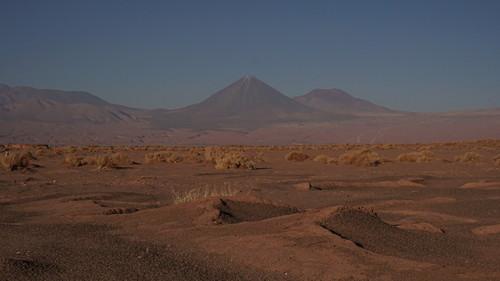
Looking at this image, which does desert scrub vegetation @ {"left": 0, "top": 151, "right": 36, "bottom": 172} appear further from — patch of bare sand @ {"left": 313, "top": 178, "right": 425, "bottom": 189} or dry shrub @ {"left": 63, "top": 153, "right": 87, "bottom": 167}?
patch of bare sand @ {"left": 313, "top": 178, "right": 425, "bottom": 189}

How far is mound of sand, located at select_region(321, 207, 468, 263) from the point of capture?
6312 mm

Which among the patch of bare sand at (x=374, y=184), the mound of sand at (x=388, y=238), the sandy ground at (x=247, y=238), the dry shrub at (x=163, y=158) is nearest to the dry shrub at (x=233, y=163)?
the dry shrub at (x=163, y=158)

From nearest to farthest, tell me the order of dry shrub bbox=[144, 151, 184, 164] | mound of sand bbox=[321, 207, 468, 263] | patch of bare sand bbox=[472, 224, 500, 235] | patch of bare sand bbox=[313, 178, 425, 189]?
1. mound of sand bbox=[321, 207, 468, 263]
2. patch of bare sand bbox=[472, 224, 500, 235]
3. patch of bare sand bbox=[313, 178, 425, 189]
4. dry shrub bbox=[144, 151, 184, 164]

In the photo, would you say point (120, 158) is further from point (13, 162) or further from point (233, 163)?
point (233, 163)

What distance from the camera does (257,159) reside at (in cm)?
2781

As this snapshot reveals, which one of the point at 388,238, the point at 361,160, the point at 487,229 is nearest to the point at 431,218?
the point at 487,229

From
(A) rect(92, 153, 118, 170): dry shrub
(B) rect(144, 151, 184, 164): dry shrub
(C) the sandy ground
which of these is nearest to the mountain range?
(B) rect(144, 151, 184, 164): dry shrub

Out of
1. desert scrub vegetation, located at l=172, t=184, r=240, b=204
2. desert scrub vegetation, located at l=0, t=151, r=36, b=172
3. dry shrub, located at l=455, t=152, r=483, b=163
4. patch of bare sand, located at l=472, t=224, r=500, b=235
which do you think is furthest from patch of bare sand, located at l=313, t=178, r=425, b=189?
dry shrub, located at l=455, t=152, r=483, b=163

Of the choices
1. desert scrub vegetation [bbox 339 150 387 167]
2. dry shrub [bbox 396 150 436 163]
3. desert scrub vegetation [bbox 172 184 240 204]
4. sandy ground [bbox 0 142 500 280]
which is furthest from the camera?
dry shrub [bbox 396 150 436 163]

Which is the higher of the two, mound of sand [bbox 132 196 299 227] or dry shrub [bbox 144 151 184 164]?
mound of sand [bbox 132 196 299 227]

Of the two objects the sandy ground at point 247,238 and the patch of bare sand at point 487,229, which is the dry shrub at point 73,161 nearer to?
the sandy ground at point 247,238

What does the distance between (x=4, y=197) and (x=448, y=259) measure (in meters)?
9.84

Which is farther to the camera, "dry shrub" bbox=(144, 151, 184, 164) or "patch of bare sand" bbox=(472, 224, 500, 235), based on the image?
"dry shrub" bbox=(144, 151, 184, 164)

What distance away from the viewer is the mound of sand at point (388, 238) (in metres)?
6.31
